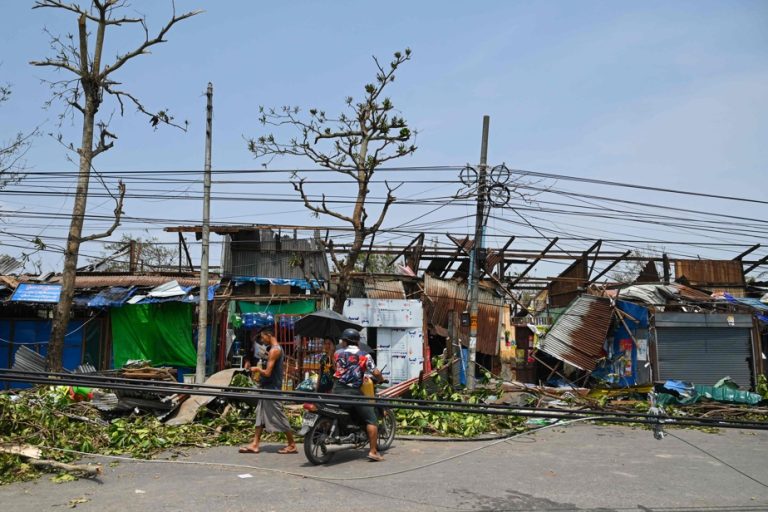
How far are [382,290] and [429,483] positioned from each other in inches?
554

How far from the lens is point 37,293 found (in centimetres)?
1783

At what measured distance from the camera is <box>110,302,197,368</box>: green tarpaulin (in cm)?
1850

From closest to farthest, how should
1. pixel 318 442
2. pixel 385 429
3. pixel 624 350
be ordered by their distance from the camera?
pixel 318 442, pixel 385 429, pixel 624 350

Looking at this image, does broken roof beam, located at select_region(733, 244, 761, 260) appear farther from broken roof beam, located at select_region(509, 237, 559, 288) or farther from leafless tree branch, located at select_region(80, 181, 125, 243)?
leafless tree branch, located at select_region(80, 181, 125, 243)

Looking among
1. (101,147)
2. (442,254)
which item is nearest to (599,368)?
(442,254)

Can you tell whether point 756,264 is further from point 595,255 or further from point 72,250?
point 72,250

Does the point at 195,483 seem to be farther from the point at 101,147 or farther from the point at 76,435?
the point at 101,147

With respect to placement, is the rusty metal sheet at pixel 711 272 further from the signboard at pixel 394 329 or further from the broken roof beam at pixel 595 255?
the signboard at pixel 394 329

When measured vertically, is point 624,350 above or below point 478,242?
below

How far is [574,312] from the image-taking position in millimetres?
19703

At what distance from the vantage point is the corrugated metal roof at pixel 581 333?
1891cm

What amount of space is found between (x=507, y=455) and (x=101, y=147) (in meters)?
13.0

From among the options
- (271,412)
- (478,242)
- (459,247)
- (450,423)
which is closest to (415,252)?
(459,247)

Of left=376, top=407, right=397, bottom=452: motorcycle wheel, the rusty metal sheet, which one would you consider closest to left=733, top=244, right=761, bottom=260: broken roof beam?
the rusty metal sheet
